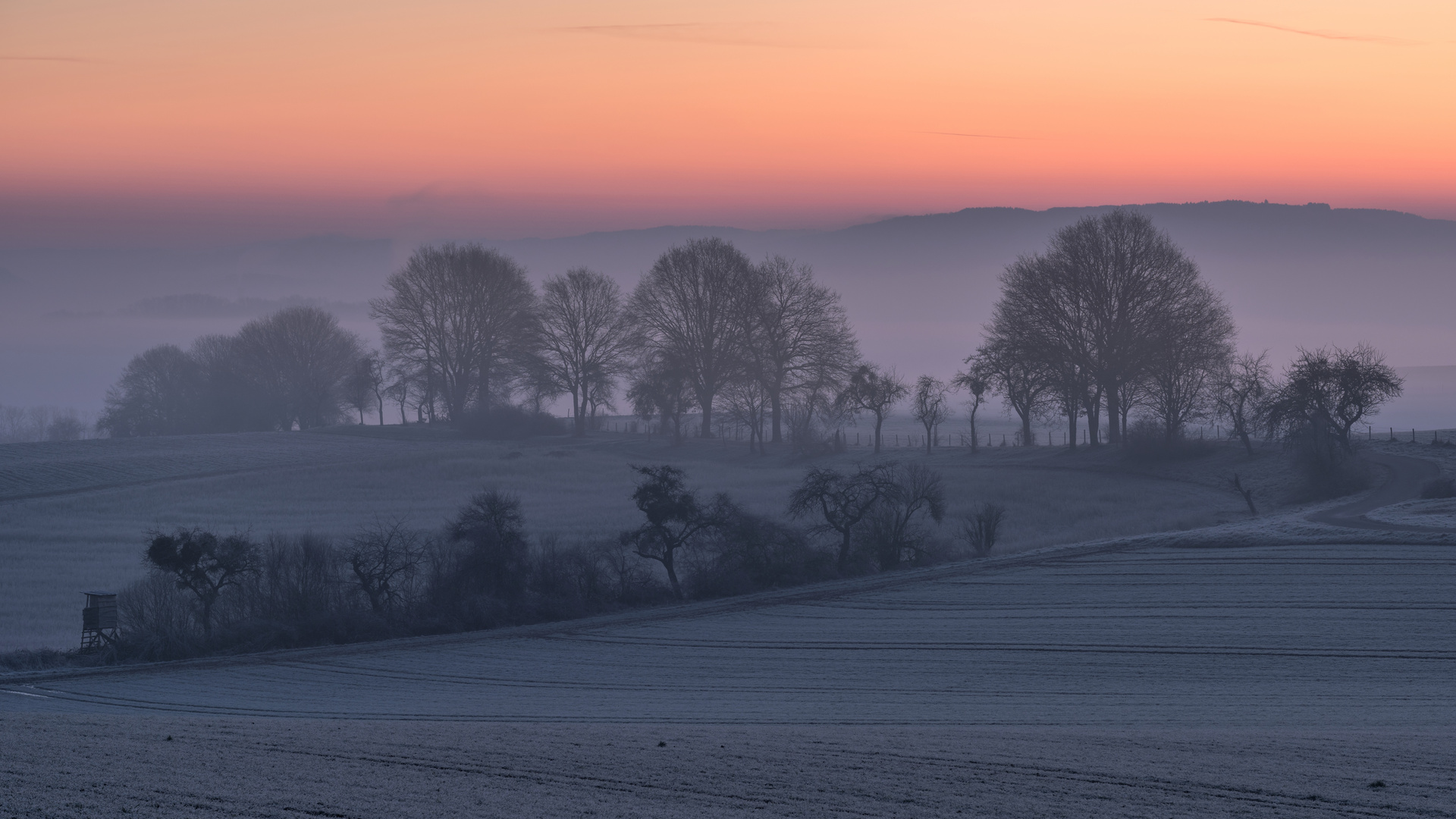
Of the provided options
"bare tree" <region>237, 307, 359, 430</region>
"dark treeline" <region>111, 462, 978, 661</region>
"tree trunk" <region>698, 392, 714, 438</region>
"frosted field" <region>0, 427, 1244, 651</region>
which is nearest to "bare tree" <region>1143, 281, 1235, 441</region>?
"frosted field" <region>0, 427, 1244, 651</region>

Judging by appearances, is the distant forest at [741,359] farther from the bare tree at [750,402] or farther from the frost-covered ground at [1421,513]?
the frost-covered ground at [1421,513]

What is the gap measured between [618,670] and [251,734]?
34.7 feet

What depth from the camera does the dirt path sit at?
39969mm

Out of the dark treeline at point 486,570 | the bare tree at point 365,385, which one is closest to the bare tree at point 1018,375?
the dark treeline at point 486,570

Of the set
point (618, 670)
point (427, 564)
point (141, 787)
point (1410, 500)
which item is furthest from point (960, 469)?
point (141, 787)

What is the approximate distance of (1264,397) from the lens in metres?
65.8

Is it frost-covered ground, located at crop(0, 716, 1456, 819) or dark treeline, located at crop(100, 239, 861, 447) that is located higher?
dark treeline, located at crop(100, 239, 861, 447)

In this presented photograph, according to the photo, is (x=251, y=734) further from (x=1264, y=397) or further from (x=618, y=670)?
(x=1264, y=397)

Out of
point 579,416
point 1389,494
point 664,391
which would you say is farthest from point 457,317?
point 1389,494

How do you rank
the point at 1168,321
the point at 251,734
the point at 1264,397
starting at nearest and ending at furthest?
1. the point at 251,734
2. the point at 1264,397
3. the point at 1168,321

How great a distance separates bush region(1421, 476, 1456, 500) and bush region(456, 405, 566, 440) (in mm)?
67179

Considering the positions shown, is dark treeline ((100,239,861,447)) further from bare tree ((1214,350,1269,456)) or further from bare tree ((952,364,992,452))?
bare tree ((1214,350,1269,456))

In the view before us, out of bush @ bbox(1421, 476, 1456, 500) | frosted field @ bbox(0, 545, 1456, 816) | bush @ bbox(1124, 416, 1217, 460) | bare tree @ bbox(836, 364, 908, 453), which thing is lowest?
frosted field @ bbox(0, 545, 1456, 816)

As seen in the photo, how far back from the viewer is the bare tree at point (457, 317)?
10231 centimetres
